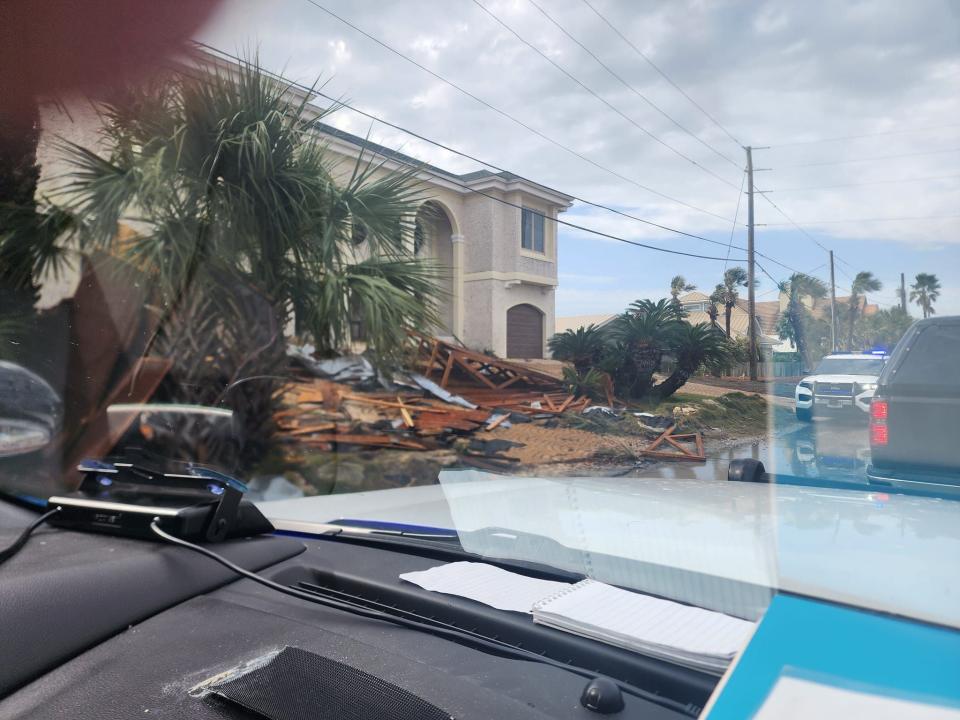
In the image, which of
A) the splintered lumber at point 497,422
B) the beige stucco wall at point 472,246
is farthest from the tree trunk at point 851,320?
the splintered lumber at point 497,422

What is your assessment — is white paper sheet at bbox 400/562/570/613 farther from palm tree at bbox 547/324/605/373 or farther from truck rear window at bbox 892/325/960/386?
palm tree at bbox 547/324/605/373

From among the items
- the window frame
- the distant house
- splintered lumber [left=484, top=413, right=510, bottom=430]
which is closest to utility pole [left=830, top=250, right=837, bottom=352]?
the distant house

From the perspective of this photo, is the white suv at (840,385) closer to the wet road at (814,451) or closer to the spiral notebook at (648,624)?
the wet road at (814,451)

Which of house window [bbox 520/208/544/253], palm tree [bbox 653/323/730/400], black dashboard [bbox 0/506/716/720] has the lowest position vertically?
black dashboard [bbox 0/506/716/720]

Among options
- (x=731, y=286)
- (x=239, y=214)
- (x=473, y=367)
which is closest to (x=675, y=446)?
(x=731, y=286)

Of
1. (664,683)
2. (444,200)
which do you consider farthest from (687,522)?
(444,200)

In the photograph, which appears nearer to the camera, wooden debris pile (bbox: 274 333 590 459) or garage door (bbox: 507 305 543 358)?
garage door (bbox: 507 305 543 358)

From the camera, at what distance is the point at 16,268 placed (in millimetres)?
4605

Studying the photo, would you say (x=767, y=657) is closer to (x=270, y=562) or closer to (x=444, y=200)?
(x=270, y=562)

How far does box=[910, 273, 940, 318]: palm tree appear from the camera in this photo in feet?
7.84

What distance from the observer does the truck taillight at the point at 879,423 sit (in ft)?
8.50

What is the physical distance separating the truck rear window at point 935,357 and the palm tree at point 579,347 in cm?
161

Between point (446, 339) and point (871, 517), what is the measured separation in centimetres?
321

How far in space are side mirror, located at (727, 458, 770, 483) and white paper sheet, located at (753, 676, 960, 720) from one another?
53.4 inches
